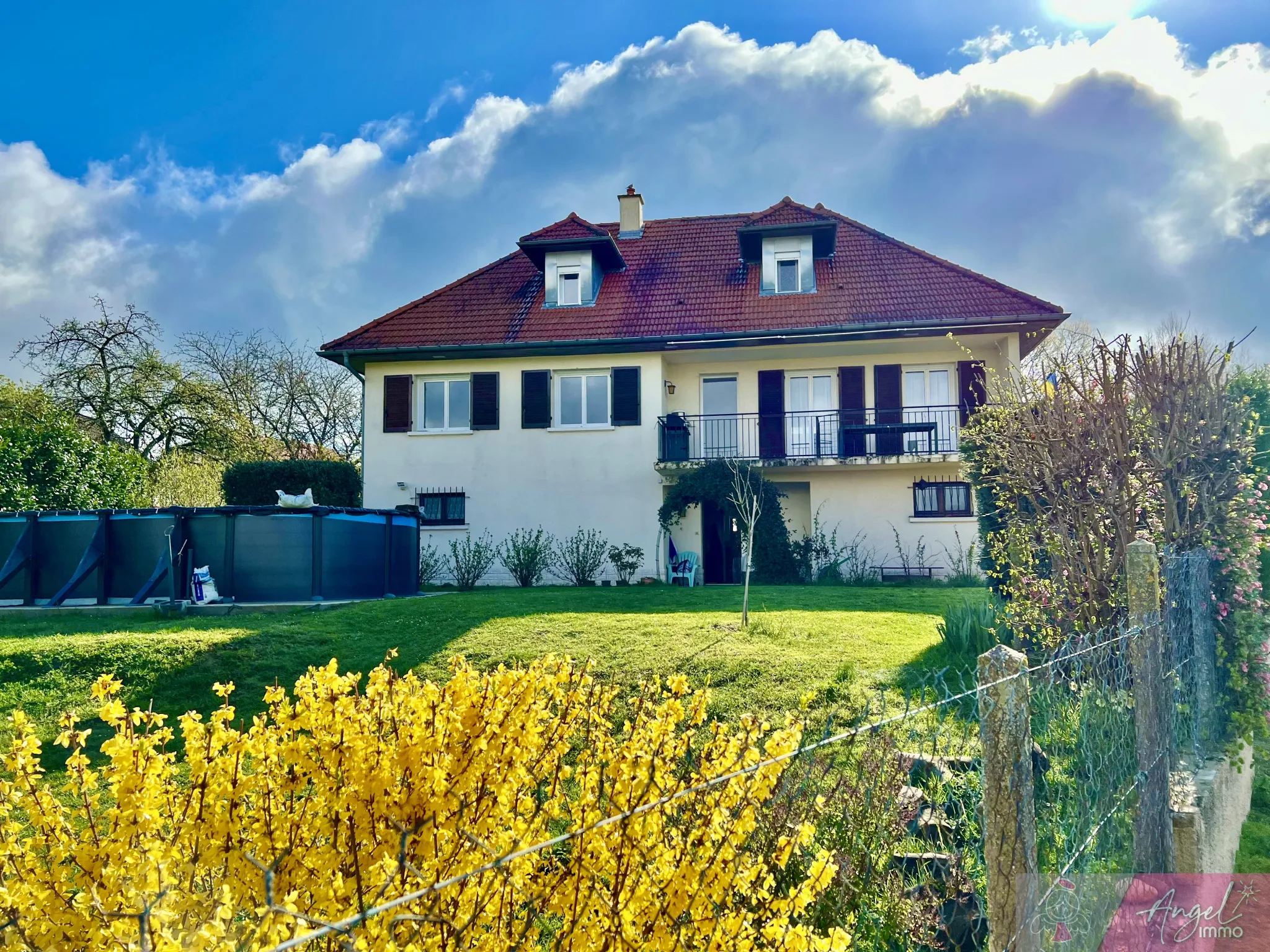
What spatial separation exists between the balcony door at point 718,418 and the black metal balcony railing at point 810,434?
2cm

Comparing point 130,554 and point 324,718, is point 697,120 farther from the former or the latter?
point 324,718

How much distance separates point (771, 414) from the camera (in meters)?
21.0

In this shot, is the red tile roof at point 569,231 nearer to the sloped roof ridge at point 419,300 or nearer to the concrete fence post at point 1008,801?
the sloped roof ridge at point 419,300

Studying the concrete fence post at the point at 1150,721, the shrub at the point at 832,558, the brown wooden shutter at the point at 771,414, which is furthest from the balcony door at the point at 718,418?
the concrete fence post at the point at 1150,721

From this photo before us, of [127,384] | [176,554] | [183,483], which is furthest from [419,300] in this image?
[127,384]

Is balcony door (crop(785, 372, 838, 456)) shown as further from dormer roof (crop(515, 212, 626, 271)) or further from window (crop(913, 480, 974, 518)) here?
dormer roof (crop(515, 212, 626, 271))

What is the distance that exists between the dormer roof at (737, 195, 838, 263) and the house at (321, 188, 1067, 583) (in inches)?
2.2

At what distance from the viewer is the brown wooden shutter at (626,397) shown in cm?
2094

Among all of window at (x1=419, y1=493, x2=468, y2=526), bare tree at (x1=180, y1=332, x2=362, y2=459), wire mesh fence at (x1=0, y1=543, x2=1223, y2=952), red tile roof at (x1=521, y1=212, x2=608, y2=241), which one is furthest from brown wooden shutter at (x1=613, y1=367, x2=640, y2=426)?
wire mesh fence at (x1=0, y1=543, x2=1223, y2=952)

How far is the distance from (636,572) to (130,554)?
393 inches

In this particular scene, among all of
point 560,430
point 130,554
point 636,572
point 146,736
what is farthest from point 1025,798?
point 560,430

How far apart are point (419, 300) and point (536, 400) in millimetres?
4816

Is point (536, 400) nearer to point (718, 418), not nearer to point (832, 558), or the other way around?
point (718, 418)

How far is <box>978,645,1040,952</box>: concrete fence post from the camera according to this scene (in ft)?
8.43
